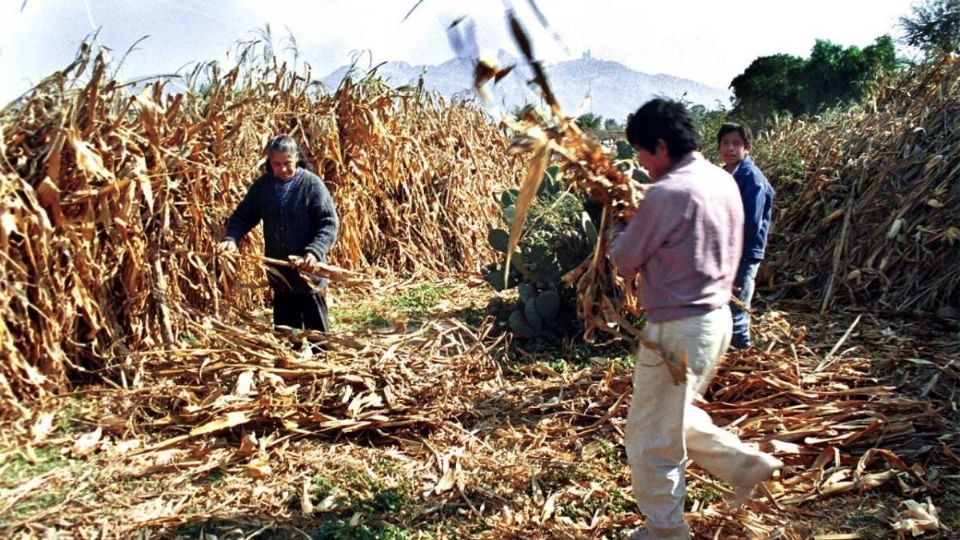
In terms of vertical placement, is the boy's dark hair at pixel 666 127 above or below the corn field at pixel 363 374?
above

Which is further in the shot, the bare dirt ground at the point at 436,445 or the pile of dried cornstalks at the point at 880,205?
the pile of dried cornstalks at the point at 880,205

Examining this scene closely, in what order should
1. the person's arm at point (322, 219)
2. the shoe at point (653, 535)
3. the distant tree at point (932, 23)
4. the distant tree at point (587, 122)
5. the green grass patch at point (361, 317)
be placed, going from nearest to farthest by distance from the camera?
the shoe at point (653, 535) → the distant tree at point (587, 122) → the person's arm at point (322, 219) → the green grass patch at point (361, 317) → the distant tree at point (932, 23)

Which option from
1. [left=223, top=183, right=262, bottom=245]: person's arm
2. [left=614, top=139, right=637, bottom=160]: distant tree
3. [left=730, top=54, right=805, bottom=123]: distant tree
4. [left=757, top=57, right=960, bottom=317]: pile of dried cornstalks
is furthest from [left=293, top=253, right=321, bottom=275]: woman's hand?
[left=730, top=54, right=805, bottom=123]: distant tree

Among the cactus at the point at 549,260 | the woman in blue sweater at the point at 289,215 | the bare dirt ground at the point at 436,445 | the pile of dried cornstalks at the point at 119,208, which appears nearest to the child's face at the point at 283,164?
the woman in blue sweater at the point at 289,215

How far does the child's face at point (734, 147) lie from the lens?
180 inches

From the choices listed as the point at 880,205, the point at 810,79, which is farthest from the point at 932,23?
the point at 880,205

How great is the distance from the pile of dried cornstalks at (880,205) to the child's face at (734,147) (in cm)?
239

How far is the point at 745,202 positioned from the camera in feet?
15.0

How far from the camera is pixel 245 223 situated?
4801 mm

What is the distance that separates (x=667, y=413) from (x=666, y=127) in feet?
3.35

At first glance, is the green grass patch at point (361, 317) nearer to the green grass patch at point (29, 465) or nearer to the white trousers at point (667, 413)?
the green grass patch at point (29, 465)

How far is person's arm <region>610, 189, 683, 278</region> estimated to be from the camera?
8.36 feet

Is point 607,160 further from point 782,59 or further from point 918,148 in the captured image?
point 782,59

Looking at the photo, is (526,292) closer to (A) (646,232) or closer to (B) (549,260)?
(B) (549,260)
